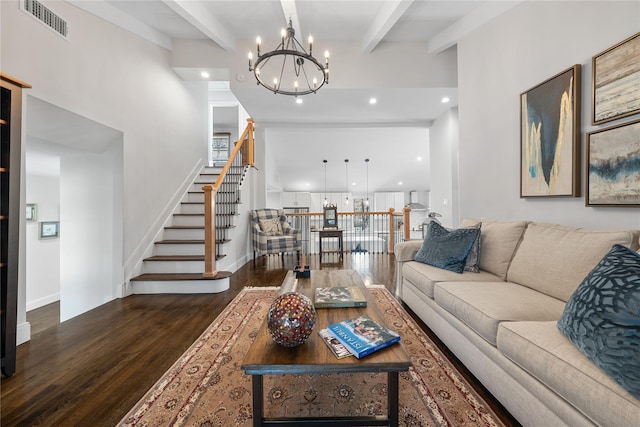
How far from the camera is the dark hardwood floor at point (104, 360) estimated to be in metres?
1.37

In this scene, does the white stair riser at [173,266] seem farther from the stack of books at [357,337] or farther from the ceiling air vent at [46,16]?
the stack of books at [357,337]

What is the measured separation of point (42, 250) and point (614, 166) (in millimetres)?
7652

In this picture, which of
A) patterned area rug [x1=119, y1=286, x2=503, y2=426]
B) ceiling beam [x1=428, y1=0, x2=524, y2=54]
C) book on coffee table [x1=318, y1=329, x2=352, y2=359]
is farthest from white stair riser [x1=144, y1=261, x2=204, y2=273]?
ceiling beam [x1=428, y1=0, x2=524, y2=54]

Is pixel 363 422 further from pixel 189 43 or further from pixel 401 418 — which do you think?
pixel 189 43

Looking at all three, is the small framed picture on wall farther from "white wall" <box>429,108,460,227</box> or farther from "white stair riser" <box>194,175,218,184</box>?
"white wall" <box>429,108,460,227</box>

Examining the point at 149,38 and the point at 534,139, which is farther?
the point at 149,38

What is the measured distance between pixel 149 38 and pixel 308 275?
3902mm

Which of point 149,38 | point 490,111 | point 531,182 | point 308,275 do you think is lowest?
point 308,275

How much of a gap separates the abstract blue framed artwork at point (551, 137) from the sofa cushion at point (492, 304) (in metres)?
1.00

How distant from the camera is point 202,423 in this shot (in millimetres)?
1274

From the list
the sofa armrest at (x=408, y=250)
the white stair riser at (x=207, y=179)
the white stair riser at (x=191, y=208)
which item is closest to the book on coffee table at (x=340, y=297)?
the sofa armrest at (x=408, y=250)

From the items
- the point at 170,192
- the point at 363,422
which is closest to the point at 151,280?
the point at 170,192

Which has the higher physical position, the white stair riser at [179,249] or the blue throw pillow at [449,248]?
the blue throw pillow at [449,248]

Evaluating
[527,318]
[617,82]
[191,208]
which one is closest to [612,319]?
[527,318]
